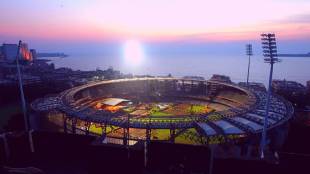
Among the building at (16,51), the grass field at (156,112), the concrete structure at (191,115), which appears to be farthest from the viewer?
the grass field at (156,112)

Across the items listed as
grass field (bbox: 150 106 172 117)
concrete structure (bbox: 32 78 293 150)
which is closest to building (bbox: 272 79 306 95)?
concrete structure (bbox: 32 78 293 150)

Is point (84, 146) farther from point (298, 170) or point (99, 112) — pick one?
point (99, 112)

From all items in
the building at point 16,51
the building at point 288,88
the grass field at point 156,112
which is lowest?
the grass field at point 156,112

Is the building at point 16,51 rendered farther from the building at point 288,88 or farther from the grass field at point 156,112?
the building at point 288,88

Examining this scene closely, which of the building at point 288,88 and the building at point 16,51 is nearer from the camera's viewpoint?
the building at point 16,51

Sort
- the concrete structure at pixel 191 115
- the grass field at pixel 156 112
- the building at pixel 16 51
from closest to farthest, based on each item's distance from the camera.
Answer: the concrete structure at pixel 191 115 < the building at pixel 16 51 < the grass field at pixel 156 112

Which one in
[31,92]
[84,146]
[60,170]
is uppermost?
[84,146]

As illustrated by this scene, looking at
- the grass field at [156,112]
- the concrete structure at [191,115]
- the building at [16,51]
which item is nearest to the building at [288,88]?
the concrete structure at [191,115]

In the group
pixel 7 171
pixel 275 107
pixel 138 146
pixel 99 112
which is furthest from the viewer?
pixel 275 107

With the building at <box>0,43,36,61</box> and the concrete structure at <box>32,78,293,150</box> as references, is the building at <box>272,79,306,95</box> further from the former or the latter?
the building at <box>0,43,36,61</box>

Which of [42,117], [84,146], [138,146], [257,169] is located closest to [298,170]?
[257,169]

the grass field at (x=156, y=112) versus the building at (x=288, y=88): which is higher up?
the building at (x=288, y=88)
